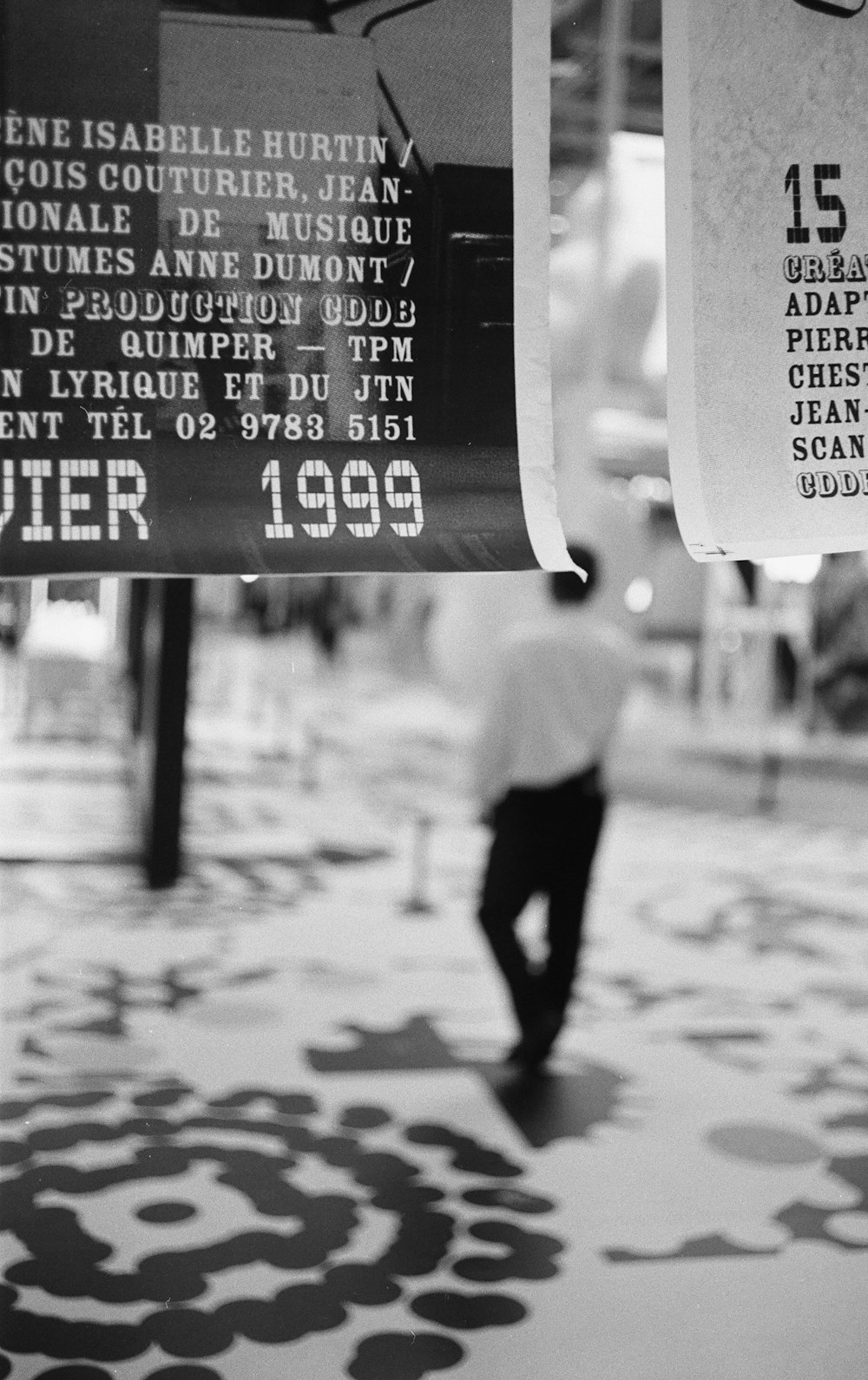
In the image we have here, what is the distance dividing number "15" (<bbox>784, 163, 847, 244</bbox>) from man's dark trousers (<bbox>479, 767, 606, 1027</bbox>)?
2.35 metres

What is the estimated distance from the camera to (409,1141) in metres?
3.52

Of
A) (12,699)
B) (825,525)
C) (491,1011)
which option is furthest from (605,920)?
(12,699)

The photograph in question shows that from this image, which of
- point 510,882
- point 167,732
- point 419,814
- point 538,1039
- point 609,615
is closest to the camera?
point 510,882

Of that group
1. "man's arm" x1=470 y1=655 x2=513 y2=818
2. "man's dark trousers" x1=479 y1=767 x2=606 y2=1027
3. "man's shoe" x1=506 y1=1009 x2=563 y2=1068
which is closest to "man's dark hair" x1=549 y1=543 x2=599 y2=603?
"man's arm" x1=470 y1=655 x2=513 y2=818

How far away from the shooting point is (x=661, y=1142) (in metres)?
3.58

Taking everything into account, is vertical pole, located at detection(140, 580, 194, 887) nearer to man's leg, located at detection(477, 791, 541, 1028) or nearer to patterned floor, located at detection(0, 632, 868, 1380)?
patterned floor, located at detection(0, 632, 868, 1380)

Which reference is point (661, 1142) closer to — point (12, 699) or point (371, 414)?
point (371, 414)

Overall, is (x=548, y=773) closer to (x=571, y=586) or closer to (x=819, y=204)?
(x=571, y=586)

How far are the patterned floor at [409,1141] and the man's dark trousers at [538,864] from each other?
1.25 ft

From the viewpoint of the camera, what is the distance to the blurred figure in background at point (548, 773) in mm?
3832

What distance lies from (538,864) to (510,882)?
0.09 meters

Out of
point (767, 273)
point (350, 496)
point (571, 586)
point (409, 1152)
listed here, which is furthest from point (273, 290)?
point (409, 1152)

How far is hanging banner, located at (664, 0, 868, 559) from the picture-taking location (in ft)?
5.28

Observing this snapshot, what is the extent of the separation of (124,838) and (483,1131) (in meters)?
3.93
